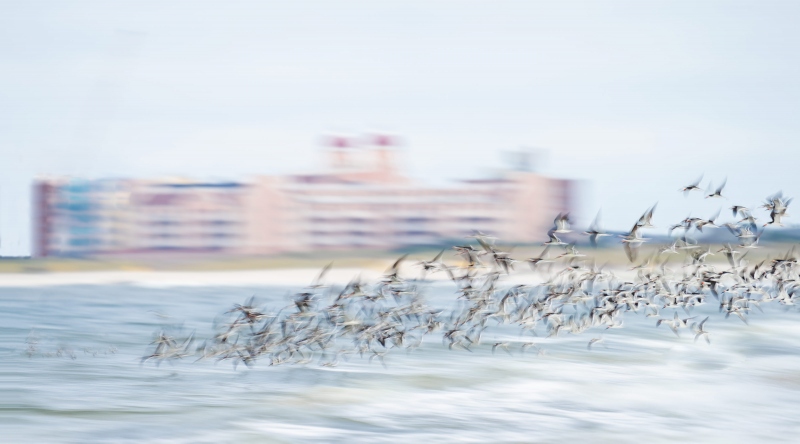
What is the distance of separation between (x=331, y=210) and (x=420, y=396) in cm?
11588

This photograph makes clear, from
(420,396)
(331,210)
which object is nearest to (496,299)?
(420,396)

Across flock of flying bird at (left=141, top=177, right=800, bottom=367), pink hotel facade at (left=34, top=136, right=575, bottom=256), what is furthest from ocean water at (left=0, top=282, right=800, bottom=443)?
pink hotel facade at (left=34, top=136, right=575, bottom=256)

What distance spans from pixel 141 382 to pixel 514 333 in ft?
63.0

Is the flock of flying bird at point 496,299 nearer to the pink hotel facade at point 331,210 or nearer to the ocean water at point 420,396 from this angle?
the ocean water at point 420,396

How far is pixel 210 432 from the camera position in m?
19.9

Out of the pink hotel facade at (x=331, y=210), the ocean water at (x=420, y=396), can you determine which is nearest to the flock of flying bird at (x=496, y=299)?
the ocean water at (x=420, y=396)

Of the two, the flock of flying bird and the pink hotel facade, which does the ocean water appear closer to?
the flock of flying bird

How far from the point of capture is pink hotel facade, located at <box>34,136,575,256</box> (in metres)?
136

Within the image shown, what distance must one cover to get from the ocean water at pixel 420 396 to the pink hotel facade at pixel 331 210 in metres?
101

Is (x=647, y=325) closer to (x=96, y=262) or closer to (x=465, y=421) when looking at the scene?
(x=465, y=421)

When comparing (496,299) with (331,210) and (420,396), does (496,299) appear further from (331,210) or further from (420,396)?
(331,210)

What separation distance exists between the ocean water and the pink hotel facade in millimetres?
101151

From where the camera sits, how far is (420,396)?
23.8 metres

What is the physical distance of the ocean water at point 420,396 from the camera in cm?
2006
